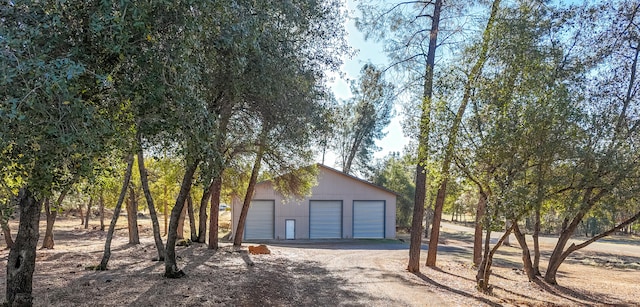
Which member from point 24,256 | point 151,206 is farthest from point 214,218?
point 24,256

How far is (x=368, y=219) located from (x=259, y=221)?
766cm

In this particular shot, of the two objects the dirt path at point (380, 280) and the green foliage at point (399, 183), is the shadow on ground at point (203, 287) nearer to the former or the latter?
the dirt path at point (380, 280)

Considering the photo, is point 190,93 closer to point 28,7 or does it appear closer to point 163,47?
point 163,47

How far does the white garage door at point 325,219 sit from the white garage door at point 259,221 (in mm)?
2799

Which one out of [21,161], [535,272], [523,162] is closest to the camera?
[21,161]

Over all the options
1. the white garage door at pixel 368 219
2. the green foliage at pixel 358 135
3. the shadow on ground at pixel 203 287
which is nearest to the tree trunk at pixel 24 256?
the shadow on ground at pixel 203 287

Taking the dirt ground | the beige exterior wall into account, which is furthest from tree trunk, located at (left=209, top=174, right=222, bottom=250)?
the beige exterior wall

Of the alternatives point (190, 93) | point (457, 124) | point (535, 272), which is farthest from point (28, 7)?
point (535, 272)

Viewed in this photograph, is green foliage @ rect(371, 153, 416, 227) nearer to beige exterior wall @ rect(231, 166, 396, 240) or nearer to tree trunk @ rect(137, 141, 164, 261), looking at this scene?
beige exterior wall @ rect(231, 166, 396, 240)

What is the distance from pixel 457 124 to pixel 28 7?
335 inches

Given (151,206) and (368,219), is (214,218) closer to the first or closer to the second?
(151,206)

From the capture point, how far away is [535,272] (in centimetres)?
1377

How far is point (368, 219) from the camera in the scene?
99.4ft

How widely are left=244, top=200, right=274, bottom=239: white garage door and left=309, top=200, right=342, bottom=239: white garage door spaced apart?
280cm
